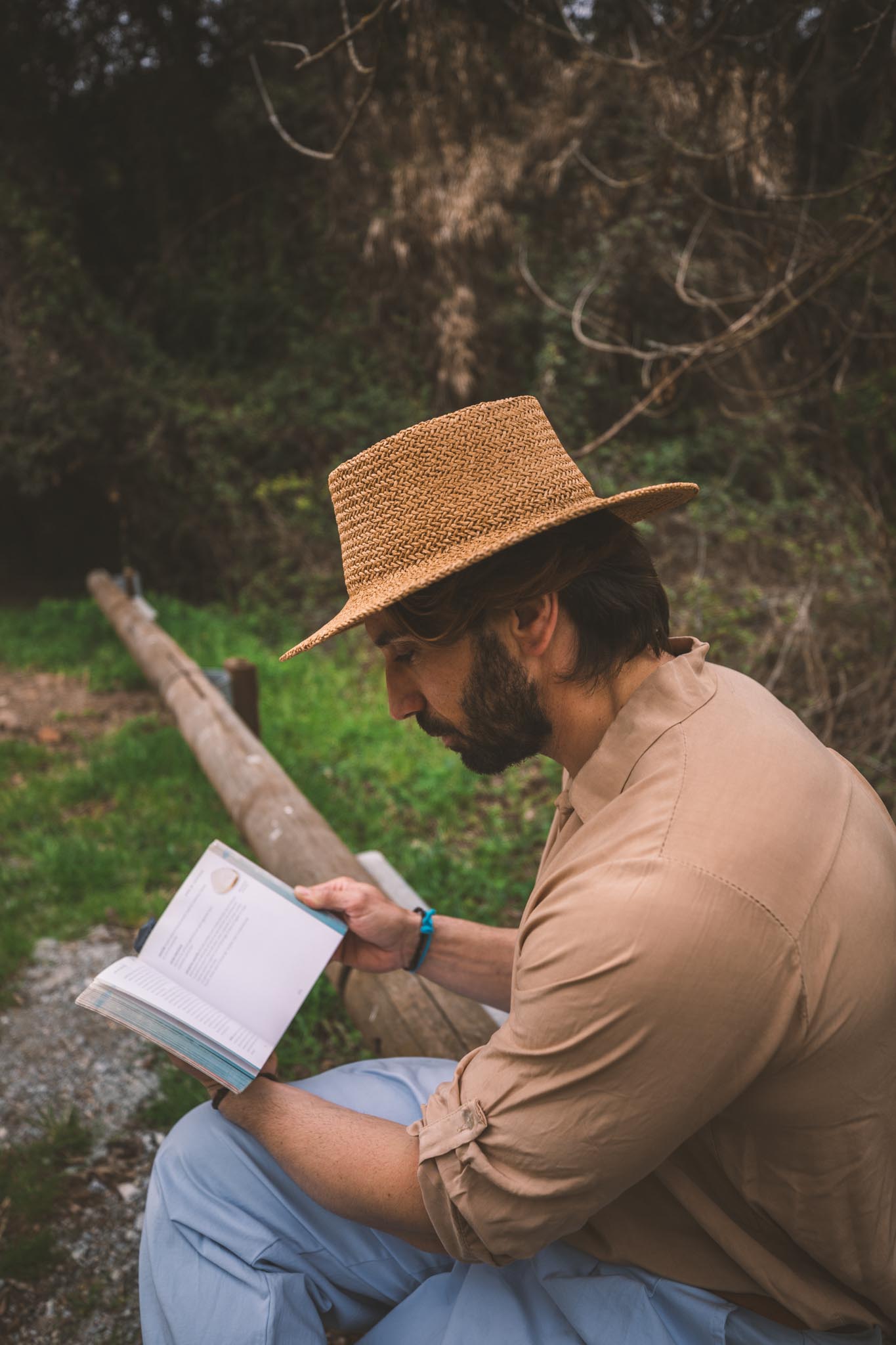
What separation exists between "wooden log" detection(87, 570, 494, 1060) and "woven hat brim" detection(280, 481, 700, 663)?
3.69ft

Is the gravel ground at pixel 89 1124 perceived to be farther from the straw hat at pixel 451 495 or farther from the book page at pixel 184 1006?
the straw hat at pixel 451 495

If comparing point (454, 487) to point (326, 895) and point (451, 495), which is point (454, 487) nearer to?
point (451, 495)

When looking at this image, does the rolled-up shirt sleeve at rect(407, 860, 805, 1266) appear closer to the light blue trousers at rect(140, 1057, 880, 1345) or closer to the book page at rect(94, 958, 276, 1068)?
the light blue trousers at rect(140, 1057, 880, 1345)

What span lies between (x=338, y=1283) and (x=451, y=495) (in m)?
1.38

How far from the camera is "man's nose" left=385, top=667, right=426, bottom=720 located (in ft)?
5.30

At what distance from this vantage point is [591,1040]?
1.12 metres

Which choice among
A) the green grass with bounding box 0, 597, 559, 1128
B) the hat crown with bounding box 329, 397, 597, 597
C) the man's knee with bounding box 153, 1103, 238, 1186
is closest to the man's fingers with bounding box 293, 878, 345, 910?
the man's knee with bounding box 153, 1103, 238, 1186

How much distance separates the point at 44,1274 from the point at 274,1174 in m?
1.03

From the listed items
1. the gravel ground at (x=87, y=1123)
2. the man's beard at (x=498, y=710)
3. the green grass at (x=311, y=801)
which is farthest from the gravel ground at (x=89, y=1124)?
the man's beard at (x=498, y=710)

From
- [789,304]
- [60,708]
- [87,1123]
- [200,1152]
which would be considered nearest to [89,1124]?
[87,1123]

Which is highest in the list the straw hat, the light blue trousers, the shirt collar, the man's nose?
the straw hat

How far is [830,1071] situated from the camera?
1.17 meters

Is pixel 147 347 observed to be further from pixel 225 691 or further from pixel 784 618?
pixel 784 618

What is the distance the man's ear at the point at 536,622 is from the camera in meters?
1.48
